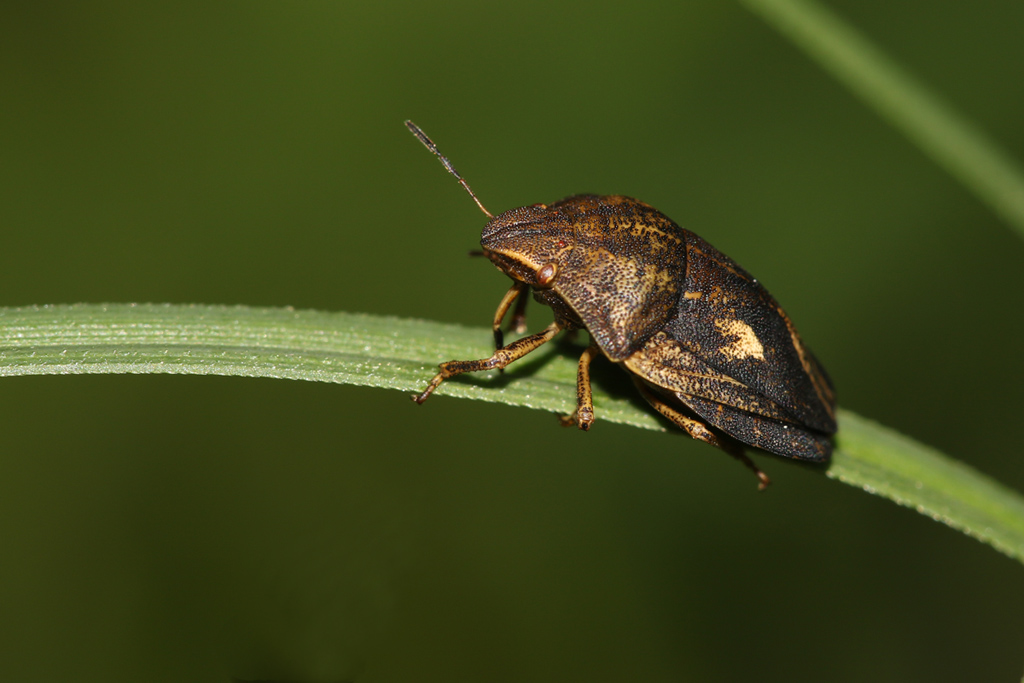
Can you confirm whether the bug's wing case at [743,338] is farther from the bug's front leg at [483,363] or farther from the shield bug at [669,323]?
the bug's front leg at [483,363]

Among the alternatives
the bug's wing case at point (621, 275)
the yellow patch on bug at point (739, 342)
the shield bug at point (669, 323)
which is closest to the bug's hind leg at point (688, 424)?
the shield bug at point (669, 323)

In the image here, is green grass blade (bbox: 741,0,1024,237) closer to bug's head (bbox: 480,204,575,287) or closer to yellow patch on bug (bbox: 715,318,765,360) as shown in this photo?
yellow patch on bug (bbox: 715,318,765,360)

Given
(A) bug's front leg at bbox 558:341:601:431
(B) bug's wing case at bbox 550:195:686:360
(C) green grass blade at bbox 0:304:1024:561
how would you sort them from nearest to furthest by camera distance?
(C) green grass blade at bbox 0:304:1024:561 < (A) bug's front leg at bbox 558:341:601:431 < (B) bug's wing case at bbox 550:195:686:360

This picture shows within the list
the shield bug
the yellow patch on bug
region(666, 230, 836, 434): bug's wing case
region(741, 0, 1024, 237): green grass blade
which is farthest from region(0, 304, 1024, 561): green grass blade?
region(741, 0, 1024, 237): green grass blade

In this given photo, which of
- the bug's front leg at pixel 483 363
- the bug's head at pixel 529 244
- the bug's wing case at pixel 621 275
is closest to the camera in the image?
the bug's front leg at pixel 483 363

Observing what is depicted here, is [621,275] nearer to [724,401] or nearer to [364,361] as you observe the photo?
[724,401]

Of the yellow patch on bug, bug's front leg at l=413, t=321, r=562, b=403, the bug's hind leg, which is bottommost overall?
the bug's hind leg
